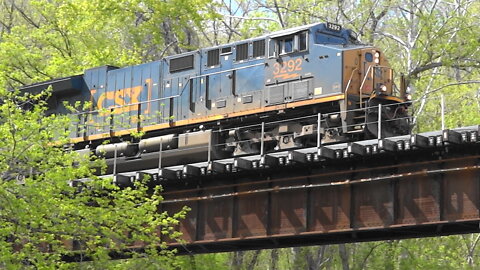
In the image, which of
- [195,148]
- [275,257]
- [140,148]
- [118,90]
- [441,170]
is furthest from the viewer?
[275,257]

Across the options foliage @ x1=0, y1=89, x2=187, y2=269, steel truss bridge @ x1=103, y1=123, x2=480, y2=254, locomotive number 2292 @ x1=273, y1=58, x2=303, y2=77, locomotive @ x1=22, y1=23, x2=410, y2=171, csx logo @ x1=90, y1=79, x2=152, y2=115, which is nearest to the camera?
foliage @ x1=0, y1=89, x2=187, y2=269

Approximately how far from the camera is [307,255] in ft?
150

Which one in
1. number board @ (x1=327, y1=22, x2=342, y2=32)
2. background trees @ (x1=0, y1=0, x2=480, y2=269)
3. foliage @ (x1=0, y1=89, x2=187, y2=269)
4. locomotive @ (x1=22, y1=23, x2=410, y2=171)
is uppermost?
background trees @ (x1=0, y1=0, x2=480, y2=269)

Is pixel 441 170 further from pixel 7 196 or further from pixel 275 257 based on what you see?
pixel 275 257

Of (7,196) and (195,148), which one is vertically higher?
(195,148)

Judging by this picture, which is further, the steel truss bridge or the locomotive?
the locomotive

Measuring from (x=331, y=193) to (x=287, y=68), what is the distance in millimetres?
5817

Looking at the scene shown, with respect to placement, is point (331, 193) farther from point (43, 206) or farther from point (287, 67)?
point (43, 206)

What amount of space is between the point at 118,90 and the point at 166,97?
2860mm

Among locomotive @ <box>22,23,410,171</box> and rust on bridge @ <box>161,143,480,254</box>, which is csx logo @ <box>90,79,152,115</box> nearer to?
locomotive @ <box>22,23,410,171</box>

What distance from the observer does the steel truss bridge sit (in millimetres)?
22969

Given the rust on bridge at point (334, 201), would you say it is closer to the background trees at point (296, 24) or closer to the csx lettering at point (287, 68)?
the csx lettering at point (287, 68)

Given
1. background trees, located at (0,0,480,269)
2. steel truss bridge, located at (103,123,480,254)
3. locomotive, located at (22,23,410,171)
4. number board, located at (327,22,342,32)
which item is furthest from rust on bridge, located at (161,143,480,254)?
background trees, located at (0,0,480,269)

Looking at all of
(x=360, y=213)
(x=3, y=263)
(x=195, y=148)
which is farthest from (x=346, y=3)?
(x=3, y=263)
